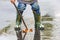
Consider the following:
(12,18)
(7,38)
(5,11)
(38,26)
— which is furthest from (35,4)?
(5,11)

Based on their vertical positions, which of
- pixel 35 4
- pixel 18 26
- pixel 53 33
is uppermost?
pixel 35 4

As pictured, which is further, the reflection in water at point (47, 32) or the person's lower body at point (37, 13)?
the reflection in water at point (47, 32)

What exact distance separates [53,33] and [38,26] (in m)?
1.65

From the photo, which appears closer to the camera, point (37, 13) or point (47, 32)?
point (37, 13)

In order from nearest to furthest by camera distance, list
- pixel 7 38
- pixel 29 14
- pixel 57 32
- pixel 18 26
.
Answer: pixel 18 26 < pixel 7 38 < pixel 57 32 < pixel 29 14

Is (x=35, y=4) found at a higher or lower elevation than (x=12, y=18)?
higher

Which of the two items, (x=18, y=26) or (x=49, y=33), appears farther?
(x=49, y=33)

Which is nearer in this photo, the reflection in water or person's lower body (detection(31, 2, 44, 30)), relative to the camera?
person's lower body (detection(31, 2, 44, 30))

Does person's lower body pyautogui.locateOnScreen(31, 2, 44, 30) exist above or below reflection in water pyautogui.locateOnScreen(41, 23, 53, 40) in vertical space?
above

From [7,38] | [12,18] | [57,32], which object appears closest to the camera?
[7,38]

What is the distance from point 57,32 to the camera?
833 centimetres

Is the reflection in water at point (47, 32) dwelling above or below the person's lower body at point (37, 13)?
below

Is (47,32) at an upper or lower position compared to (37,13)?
lower

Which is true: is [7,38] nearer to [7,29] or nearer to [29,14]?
[7,29]
